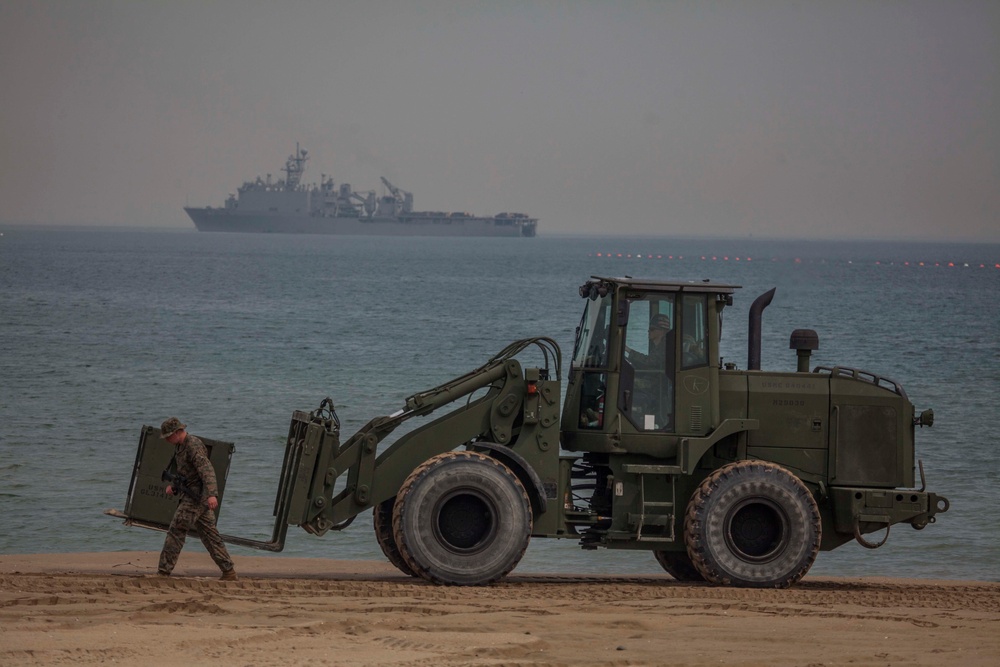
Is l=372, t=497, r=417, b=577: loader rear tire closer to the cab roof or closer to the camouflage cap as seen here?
the camouflage cap

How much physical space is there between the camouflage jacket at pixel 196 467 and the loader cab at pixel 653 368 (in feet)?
9.87

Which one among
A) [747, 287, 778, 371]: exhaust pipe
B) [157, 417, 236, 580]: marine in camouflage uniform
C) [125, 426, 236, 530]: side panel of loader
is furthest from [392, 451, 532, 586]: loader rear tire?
[747, 287, 778, 371]: exhaust pipe

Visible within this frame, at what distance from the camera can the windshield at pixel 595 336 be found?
1211cm

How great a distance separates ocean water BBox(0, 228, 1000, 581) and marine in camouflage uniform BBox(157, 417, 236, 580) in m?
4.65

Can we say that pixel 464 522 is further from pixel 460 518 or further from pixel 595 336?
pixel 595 336

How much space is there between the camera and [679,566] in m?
12.9

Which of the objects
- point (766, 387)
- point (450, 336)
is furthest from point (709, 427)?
point (450, 336)

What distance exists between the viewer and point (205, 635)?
906 cm

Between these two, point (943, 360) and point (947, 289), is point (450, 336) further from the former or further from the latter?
point (947, 289)

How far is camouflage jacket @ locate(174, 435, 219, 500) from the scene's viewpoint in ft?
36.9

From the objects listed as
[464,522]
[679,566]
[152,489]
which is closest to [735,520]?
[679,566]

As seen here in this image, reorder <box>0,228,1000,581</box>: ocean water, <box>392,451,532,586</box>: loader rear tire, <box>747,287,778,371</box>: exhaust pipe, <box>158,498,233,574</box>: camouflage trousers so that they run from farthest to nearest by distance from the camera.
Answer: <box>0,228,1000,581</box>: ocean water
<box>747,287,778,371</box>: exhaust pipe
<box>392,451,532,586</box>: loader rear tire
<box>158,498,233,574</box>: camouflage trousers

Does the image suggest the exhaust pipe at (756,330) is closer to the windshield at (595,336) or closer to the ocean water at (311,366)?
the windshield at (595,336)

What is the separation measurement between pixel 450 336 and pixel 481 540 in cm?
4273
